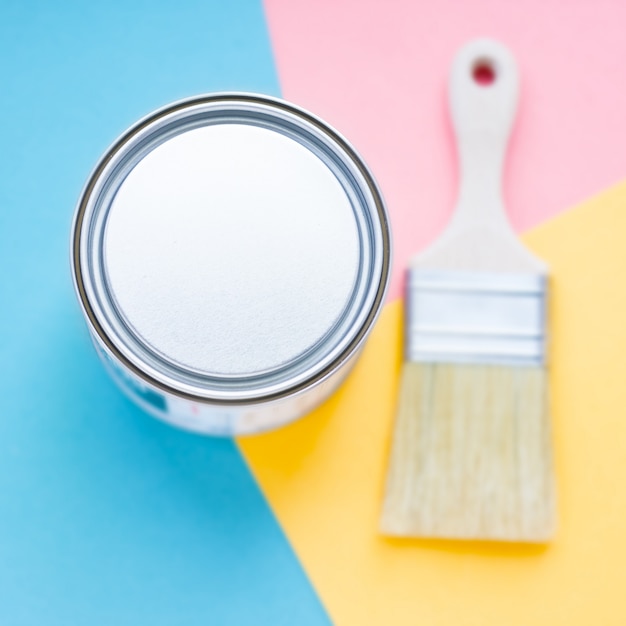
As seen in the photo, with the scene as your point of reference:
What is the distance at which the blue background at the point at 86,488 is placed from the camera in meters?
0.79

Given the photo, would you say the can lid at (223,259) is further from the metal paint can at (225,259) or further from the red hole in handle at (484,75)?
the red hole in handle at (484,75)

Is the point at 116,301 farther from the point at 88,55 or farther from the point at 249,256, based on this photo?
the point at 88,55

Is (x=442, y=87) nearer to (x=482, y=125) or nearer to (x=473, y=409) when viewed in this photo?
(x=482, y=125)

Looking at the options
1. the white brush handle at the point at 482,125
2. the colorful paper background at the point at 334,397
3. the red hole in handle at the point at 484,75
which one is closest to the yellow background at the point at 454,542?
the colorful paper background at the point at 334,397

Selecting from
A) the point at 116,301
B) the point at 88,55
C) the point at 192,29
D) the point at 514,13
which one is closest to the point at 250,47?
the point at 192,29

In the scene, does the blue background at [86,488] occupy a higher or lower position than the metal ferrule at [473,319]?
lower

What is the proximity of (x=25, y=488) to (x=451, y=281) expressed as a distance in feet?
1.50

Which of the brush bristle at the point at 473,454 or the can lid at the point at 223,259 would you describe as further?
the brush bristle at the point at 473,454

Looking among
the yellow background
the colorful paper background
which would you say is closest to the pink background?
the colorful paper background

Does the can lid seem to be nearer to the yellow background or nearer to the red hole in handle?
the yellow background

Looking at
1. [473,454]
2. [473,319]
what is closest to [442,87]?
[473,319]

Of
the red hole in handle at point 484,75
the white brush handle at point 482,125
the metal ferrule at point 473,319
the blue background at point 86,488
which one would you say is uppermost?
the red hole in handle at point 484,75

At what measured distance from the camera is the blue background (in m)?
0.79

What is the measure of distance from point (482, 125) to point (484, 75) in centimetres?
8
